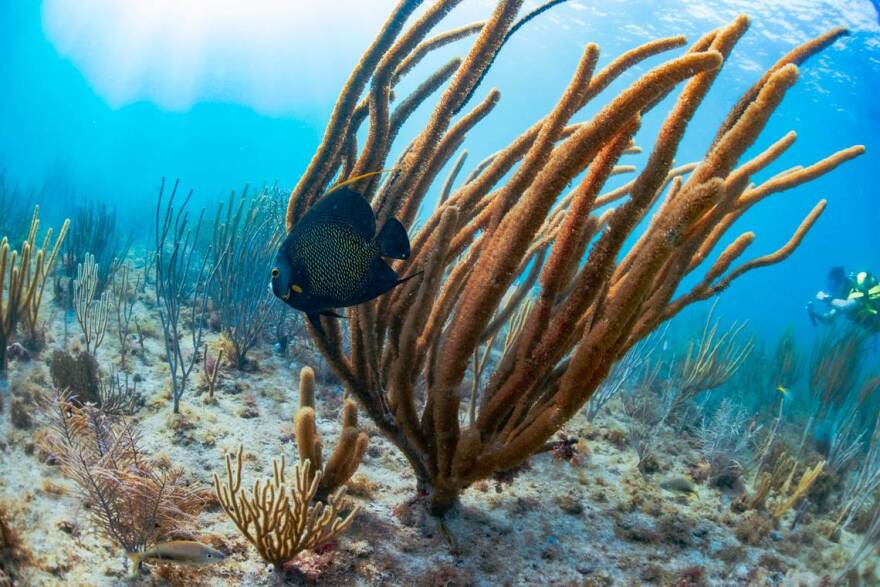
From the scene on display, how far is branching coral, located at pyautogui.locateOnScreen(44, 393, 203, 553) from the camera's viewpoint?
98.8 inches

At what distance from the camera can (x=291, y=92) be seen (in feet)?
298

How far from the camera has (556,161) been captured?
1839 mm

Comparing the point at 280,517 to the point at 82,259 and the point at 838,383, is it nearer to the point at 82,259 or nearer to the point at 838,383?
the point at 82,259

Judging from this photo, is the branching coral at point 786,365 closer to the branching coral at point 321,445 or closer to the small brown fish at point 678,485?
the small brown fish at point 678,485

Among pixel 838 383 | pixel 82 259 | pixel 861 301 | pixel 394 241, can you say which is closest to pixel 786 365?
pixel 838 383

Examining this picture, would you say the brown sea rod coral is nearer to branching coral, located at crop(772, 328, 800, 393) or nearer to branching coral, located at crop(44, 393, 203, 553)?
branching coral, located at crop(44, 393, 203, 553)

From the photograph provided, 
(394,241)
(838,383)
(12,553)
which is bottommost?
(12,553)

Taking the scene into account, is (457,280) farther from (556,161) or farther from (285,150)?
(285,150)

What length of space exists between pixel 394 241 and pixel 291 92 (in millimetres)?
100524

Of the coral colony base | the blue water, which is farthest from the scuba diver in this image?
the coral colony base

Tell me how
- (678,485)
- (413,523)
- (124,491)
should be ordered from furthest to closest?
(678,485) < (413,523) < (124,491)

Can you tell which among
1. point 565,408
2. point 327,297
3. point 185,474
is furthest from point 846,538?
point 185,474

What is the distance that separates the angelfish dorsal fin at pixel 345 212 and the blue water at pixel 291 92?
196cm

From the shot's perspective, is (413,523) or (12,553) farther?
(413,523)
